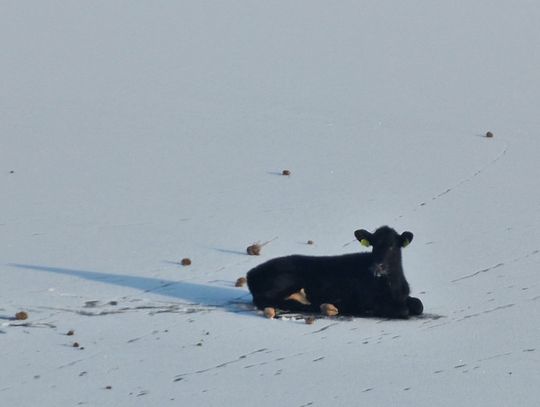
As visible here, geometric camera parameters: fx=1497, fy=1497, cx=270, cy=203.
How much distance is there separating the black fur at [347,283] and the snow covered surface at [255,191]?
215mm

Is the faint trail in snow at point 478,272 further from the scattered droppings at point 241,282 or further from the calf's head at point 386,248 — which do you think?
the scattered droppings at point 241,282

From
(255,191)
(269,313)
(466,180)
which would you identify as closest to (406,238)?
(269,313)

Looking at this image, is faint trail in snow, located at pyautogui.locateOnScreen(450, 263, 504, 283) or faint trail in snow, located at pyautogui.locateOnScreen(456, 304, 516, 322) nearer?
faint trail in snow, located at pyautogui.locateOnScreen(456, 304, 516, 322)

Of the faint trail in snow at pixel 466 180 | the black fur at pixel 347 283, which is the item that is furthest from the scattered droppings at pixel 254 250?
the faint trail in snow at pixel 466 180

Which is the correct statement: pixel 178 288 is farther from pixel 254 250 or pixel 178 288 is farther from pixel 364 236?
pixel 364 236

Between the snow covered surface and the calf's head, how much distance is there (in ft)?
1.57

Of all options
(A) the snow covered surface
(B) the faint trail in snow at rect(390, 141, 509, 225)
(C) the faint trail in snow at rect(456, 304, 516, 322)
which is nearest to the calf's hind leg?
(A) the snow covered surface

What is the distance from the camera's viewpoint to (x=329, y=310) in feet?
38.1

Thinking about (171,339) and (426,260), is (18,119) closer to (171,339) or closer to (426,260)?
(426,260)

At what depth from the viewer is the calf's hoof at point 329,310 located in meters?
11.6

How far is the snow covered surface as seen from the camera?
34.0 ft

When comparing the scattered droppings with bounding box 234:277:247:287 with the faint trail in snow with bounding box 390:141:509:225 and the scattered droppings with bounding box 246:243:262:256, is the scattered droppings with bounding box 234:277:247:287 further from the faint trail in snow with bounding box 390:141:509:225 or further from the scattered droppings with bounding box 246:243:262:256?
the faint trail in snow with bounding box 390:141:509:225

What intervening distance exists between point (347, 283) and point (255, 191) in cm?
417

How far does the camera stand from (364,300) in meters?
11.7
